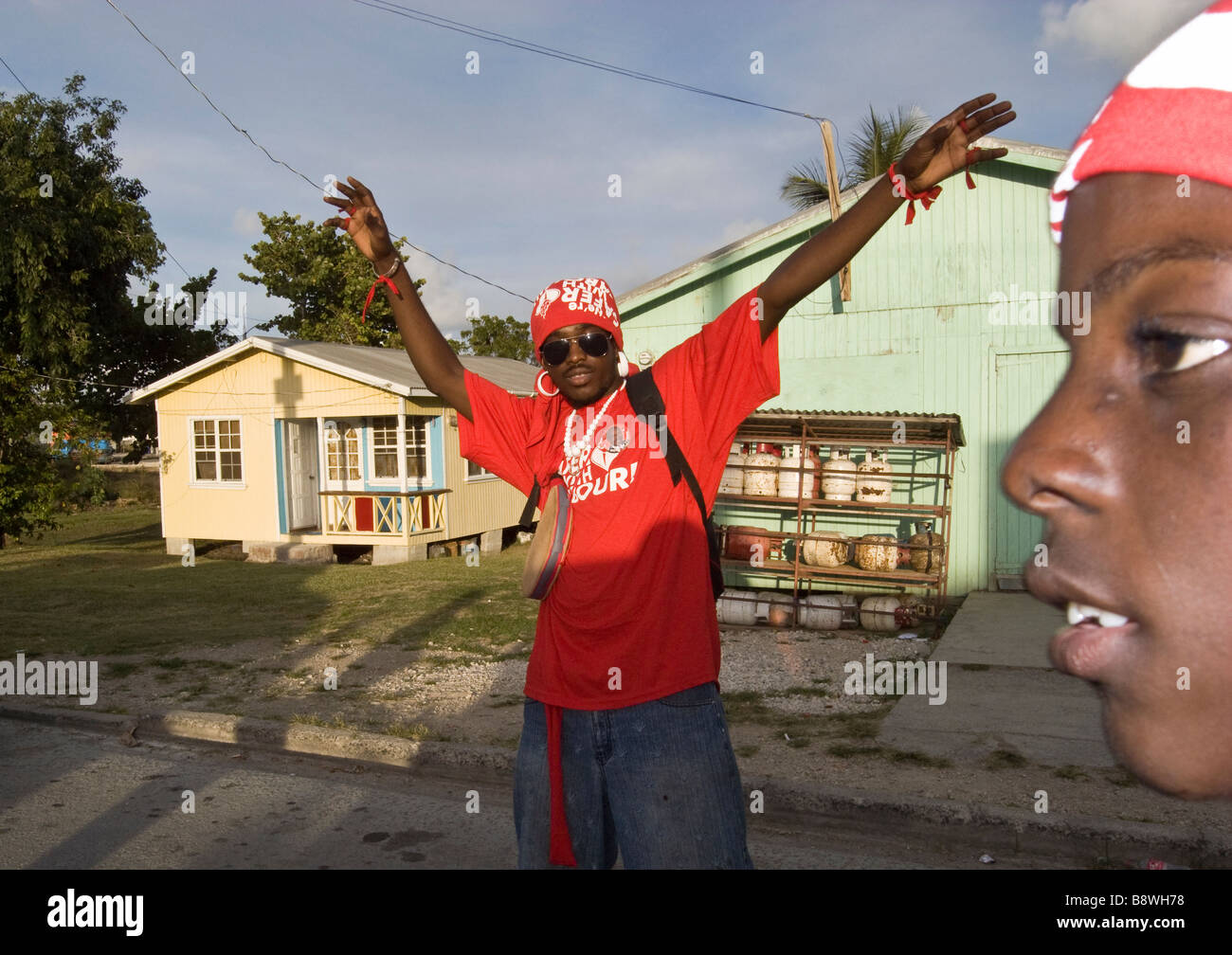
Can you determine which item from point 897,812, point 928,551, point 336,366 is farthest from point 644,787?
point 336,366

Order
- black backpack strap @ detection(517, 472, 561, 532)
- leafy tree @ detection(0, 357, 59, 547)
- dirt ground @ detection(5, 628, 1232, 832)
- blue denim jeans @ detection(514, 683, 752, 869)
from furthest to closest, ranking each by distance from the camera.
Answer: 1. leafy tree @ detection(0, 357, 59, 547)
2. dirt ground @ detection(5, 628, 1232, 832)
3. black backpack strap @ detection(517, 472, 561, 532)
4. blue denim jeans @ detection(514, 683, 752, 869)

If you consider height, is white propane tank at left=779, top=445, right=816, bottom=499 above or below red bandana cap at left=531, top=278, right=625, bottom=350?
below

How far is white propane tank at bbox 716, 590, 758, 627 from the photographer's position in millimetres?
10586

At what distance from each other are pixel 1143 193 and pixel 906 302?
1096 centimetres

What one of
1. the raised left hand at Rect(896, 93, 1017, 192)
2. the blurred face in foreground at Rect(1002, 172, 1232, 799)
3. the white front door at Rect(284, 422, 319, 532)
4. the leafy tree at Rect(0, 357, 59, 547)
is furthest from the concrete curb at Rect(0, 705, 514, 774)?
the white front door at Rect(284, 422, 319, 532)

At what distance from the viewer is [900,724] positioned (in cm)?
654

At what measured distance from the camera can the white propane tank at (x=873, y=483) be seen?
1040 cm

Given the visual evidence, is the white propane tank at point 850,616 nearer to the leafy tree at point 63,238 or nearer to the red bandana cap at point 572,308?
the red bandana cap at point 572,308

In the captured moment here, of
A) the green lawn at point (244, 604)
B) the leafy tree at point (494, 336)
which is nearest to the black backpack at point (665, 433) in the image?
the green lawn at point (244, 604)

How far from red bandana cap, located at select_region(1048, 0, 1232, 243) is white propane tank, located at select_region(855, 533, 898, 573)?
381 inches

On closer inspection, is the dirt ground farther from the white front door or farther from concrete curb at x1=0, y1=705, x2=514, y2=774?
the white front door

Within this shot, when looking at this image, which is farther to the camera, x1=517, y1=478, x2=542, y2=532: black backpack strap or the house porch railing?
the house porch railing

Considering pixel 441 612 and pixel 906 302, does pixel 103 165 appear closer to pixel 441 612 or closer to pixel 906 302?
pixel 441 612
